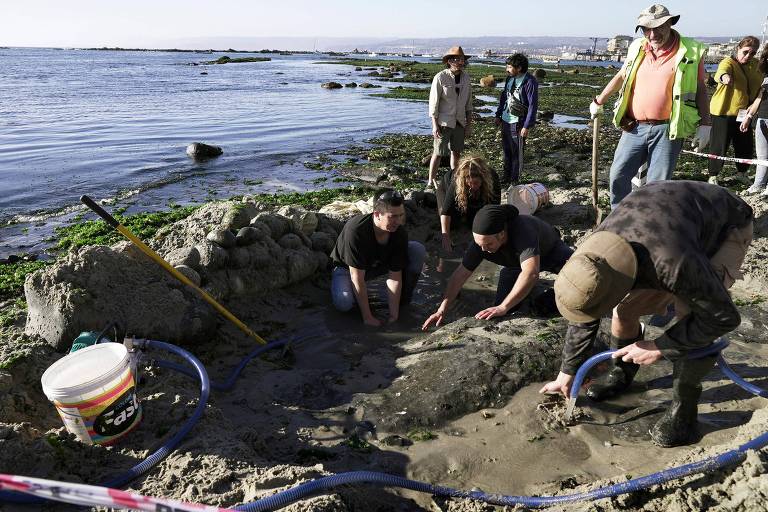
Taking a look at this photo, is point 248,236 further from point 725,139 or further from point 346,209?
point 725,139

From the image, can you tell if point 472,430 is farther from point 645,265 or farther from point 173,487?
point 173,487

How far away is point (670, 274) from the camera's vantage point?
2367 mm

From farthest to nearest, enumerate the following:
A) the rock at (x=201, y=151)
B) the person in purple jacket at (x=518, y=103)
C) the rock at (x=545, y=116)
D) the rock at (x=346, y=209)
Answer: the rock at (x=545, y=116) → the rock at (x=201, y=151) → the person in purple jacket at (x=518, y=103) → the rock at (x=346, y=209)

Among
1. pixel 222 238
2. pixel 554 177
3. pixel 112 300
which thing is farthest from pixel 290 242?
pixel 554 177

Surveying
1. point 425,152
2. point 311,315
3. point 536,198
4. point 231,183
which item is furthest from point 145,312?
point 425,152

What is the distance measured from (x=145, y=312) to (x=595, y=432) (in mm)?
3546

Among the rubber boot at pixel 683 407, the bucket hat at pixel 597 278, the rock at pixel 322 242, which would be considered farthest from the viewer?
the rock at pixel 322 242

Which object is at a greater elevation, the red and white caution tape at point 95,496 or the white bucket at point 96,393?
the red and white caution tape at point 95,496

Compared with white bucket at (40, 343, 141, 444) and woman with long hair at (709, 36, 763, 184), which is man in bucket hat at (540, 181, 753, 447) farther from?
woman with long hair at (709, 36, 763, 184)

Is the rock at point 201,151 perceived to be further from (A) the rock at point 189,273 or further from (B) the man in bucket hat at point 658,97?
(B) the man in bucket hat at point 658,97

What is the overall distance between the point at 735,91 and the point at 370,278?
646 centimetres

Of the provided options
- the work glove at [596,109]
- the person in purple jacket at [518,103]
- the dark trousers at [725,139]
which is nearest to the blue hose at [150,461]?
the work glove at [596,109]

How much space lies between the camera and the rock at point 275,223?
5.82m

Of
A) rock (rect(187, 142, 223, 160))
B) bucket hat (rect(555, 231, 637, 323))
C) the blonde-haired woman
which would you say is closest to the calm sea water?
rock (rect(187, 142, 223, 160))
